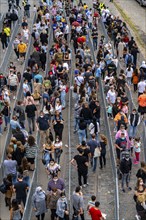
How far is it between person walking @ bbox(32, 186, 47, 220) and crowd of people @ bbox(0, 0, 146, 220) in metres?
0.03

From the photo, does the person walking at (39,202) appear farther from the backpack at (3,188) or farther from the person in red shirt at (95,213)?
the person in red shirt at (95,213)

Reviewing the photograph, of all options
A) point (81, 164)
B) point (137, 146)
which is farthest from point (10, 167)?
point (137, 146)

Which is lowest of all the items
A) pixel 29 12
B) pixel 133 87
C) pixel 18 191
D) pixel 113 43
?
pixel 18 191

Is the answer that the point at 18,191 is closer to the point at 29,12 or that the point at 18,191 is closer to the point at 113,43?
the point at 113,43

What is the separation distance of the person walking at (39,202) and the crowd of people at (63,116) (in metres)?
0.03

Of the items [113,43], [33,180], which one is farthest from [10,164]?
[113,43]

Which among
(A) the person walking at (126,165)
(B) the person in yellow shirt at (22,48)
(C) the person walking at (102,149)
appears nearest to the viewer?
(A) the person walking at (126,165)

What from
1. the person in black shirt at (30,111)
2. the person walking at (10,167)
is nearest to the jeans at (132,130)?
the person in black shirt at (30,111)

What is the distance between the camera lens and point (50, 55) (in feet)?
98.5

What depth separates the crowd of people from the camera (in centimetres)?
1639

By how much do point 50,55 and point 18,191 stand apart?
1422 centimetres

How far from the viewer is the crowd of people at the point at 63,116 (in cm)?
1639

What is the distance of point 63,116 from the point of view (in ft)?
79.8

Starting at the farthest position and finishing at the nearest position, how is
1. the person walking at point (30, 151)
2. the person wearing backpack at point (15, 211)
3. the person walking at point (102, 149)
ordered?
the person walking at point (102, 149), the person walking at point (30, 151), the person wearing backpack at point (15, 211)
